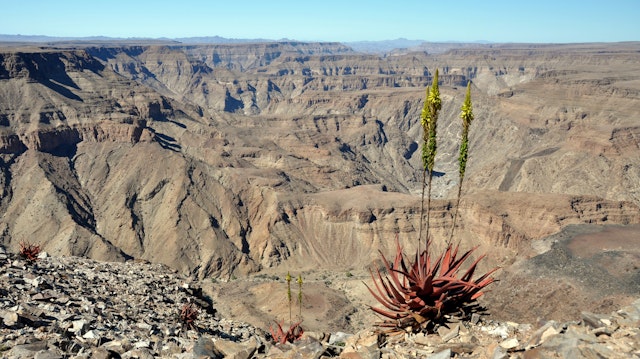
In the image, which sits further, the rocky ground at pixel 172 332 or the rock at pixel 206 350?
the rock at pixel 206 350

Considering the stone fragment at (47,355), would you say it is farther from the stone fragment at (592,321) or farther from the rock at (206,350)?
the stone fragment at (592,321)

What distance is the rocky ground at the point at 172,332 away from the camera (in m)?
8.96

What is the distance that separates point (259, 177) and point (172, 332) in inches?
2970

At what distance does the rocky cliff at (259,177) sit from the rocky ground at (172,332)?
1906 inches

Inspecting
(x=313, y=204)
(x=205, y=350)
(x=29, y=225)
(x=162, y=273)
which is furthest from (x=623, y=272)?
(x=29, y=225)

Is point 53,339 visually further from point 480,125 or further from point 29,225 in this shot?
point 480,125

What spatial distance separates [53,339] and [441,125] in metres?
173

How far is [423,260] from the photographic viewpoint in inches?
432

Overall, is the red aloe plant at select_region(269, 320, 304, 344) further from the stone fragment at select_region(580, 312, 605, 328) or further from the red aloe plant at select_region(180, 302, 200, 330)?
the stone fragment at select_region(580, 312, 605, 328)

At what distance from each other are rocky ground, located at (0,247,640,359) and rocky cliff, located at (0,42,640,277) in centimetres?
4841

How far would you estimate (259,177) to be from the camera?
308 feet

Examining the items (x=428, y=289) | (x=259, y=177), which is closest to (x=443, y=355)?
(x=428, y=289)

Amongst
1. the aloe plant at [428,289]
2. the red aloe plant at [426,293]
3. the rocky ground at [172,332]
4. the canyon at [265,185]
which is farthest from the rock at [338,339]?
the canyon at [265,185]

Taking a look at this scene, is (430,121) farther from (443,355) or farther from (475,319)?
(443,355)
